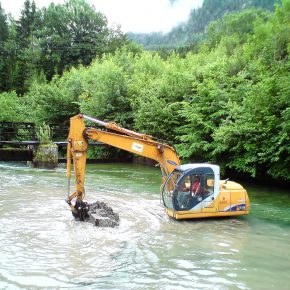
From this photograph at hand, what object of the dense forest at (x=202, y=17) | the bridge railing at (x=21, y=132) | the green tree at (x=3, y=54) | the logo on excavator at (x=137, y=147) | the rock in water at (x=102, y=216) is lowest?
the rock in water at (x=102, y=216)

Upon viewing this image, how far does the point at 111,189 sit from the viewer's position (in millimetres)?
17328

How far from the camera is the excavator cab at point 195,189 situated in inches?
455

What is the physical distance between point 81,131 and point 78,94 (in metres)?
24.3

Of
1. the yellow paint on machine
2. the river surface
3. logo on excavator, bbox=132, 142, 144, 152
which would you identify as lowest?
the river surface

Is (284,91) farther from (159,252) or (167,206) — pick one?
(159,252)

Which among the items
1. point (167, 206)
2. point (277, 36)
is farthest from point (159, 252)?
point (277, 36)

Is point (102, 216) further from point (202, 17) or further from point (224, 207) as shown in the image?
point (202, 17)

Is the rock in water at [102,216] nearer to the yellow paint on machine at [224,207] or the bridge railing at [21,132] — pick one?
the yellow paint on machine at [224,207]

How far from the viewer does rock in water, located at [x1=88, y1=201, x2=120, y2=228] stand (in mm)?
10867

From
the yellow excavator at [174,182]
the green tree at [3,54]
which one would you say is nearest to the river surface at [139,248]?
the yellow excavator at [174,182]

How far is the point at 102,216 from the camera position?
37.0 feet

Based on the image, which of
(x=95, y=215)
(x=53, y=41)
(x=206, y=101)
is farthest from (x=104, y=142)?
(x=53, y=41)

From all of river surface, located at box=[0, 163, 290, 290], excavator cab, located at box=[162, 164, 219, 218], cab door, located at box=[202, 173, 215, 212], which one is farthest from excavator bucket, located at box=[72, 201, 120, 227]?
cab door, located at box=[202, 173, 215, 212]

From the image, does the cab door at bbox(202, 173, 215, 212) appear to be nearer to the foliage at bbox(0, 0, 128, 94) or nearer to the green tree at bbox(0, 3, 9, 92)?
the foliage at bbox(0, 0, 128, 94)
